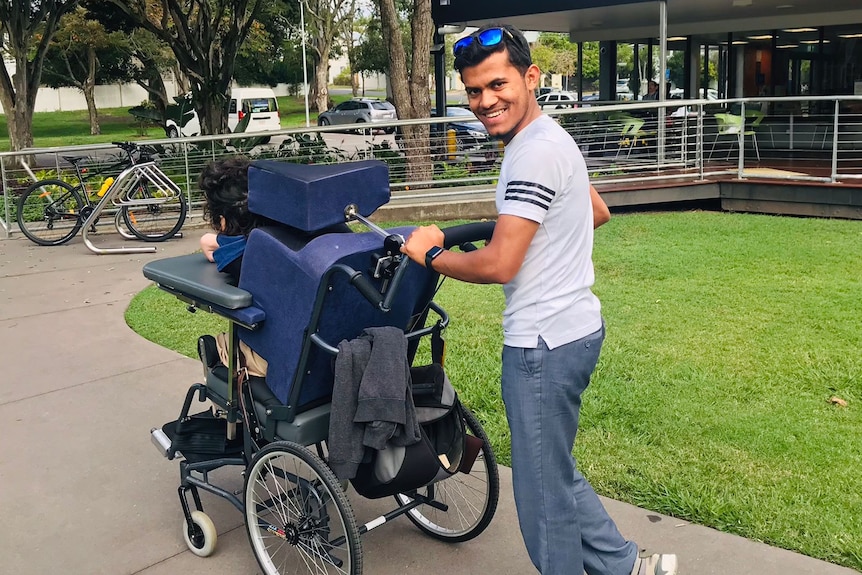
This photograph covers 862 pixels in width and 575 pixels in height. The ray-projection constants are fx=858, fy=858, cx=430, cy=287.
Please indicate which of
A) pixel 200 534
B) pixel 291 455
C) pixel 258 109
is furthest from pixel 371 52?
pixel 291 455

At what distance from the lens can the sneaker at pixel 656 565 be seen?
280 cm

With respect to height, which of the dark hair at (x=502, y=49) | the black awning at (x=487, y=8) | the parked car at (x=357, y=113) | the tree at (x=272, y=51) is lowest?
the dark hair at (x=502, y=49)

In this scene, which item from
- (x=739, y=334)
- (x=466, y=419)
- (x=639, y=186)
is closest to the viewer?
(x=466, y=419)

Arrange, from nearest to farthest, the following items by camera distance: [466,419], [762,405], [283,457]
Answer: [283,457] < [466,419] < [762,405]

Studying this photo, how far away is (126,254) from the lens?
9.81 meters

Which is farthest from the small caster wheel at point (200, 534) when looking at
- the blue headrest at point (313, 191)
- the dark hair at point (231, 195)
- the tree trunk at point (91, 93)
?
the tree trunk at point (91, 93)

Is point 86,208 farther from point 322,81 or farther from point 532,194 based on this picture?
point 322,81

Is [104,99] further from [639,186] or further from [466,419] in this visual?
[466,419]

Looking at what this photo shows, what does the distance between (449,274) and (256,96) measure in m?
35.4

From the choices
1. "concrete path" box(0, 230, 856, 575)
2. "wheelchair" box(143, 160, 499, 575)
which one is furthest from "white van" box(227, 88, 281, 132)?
"wheelchair" box(143, 160, 499, 575)

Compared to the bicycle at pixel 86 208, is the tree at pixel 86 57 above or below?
above

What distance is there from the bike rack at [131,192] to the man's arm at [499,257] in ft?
26.4

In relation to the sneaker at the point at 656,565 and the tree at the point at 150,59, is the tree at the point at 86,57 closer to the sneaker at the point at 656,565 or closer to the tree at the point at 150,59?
the tree at the point at 150,59

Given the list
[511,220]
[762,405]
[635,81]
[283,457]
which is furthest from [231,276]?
[635,81]
